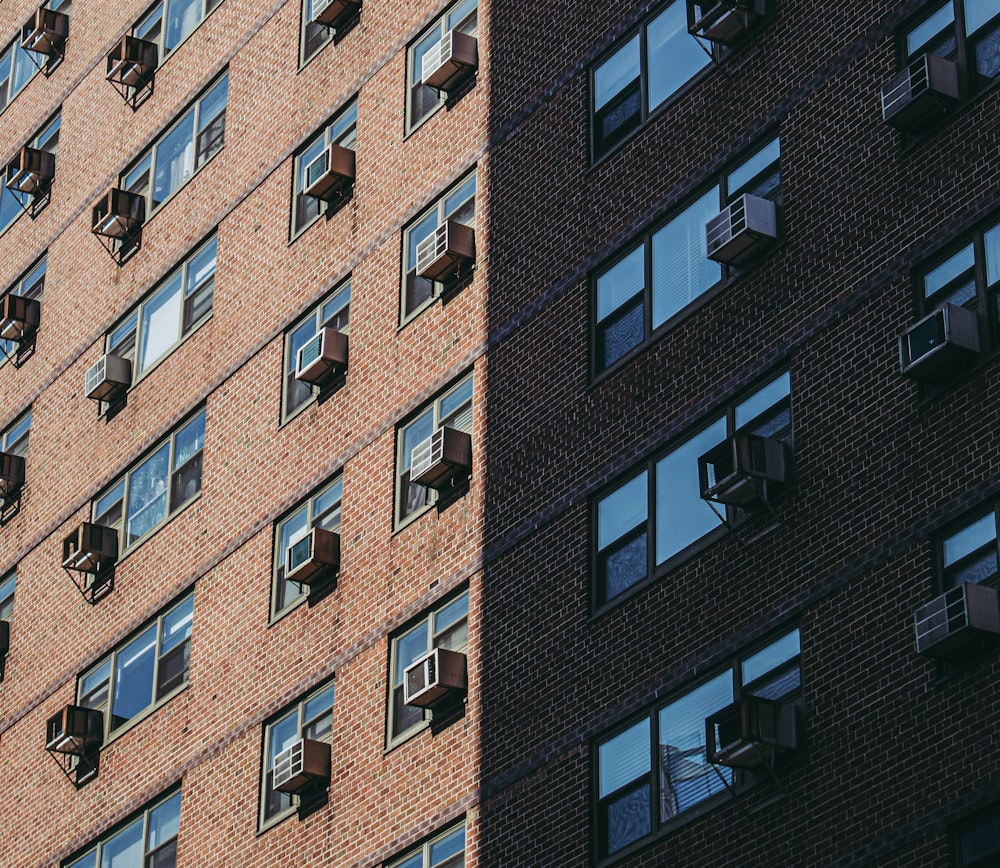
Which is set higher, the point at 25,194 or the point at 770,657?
the point at 25,194

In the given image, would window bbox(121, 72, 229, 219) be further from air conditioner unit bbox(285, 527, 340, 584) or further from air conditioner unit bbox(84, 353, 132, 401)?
air conditioner unit bbox(285, 527, 340, 584)

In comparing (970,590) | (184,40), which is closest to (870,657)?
(970,590)

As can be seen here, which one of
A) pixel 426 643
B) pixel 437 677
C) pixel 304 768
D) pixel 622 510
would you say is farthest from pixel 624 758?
pixel 304 768

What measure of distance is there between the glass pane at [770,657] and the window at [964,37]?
22.4 ft

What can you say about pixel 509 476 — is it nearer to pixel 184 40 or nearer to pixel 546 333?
pixel 546 333

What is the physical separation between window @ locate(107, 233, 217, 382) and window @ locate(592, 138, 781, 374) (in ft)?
38.1

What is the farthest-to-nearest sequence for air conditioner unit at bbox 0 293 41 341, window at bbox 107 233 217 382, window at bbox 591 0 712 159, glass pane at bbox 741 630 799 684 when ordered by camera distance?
air conditioner unit at bbox 0 293 41 341 < window at bbox 107 233 217 382 < window at bbox 591 0 712 159 < glass pane at bbox 741 630 799 684

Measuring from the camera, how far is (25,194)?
50.7 metres

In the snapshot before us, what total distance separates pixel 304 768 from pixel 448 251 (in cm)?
798

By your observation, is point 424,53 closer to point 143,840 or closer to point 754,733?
point 143,840

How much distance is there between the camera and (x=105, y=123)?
1873 inches

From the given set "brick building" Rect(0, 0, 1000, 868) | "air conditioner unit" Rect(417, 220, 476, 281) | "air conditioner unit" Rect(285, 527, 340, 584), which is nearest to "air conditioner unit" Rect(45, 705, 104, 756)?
"brick building" Rect(0, 0, 1000, 868)

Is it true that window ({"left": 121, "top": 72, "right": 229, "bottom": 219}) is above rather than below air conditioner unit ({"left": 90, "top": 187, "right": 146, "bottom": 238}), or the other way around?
above

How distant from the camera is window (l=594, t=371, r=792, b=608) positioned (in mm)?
28500
